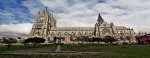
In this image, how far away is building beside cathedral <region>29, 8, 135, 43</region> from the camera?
161m

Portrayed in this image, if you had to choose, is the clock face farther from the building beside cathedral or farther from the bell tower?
the bell tower

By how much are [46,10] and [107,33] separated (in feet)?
261

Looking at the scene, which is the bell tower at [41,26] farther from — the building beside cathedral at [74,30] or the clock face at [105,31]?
the clock face at [105,31]

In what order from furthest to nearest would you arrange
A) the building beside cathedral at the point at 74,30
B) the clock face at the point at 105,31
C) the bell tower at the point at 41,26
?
the bell tower at the point at 41,26
the building beside cathedral at the point at 74,30
the clock face at the point at 105,31

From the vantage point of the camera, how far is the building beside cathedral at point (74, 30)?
160950mm

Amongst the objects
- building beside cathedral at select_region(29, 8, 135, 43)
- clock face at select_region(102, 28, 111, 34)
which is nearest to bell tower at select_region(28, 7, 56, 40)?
building beside cathedral at select_region(29, 8, 135, 43)

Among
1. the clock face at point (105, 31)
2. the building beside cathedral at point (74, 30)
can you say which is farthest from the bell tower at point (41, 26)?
the clock face at point (105, 31)

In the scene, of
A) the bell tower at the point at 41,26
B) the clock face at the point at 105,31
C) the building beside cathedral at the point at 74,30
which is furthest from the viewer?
the bell tower at the point at 41,26

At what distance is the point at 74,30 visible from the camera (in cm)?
18775

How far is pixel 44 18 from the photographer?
18300cm

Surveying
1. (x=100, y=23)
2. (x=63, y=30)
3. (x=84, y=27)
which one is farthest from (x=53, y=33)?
(x=100, y=23)

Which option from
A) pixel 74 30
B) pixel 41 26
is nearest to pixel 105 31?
pixel 74 30

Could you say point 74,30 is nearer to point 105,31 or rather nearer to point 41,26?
point 41,26

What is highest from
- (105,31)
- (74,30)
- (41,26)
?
(41,26)
